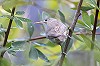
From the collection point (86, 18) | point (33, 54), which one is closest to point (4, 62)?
point (33, 54)

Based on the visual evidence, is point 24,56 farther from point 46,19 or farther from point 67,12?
point 67,12

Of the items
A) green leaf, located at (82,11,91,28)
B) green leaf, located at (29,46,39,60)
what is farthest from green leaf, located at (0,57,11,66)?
green leaf, located at (82,11,91,28)

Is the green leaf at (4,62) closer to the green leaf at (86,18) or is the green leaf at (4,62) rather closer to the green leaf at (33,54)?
the green leaf at (33,54)

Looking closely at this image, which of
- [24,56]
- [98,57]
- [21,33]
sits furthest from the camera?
[21,33]

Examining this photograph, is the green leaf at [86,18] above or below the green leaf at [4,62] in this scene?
above

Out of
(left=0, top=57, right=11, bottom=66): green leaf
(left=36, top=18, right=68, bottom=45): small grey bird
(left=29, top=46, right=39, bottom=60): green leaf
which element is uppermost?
(left=36, top=18, right=68, bottom=45): small grey bird

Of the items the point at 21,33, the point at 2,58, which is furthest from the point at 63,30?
the point at 21,33

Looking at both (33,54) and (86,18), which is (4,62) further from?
(86,18)

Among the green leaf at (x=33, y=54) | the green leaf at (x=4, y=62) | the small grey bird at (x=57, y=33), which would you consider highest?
the small grey bird at (x=57, y=33)

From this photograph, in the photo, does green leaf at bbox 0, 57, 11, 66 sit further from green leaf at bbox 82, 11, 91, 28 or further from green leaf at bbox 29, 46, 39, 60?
green leaf at bbox 82, 11, 91, 28

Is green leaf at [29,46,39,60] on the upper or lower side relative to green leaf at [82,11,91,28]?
lower

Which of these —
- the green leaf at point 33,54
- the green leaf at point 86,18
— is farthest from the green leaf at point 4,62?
the green leaf at point 86,18
